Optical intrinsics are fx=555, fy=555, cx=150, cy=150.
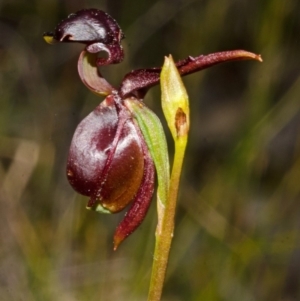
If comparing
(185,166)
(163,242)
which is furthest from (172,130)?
(185,166)

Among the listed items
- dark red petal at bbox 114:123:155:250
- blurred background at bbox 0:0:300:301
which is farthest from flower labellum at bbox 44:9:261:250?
blurred background at bbox 0:0:300:301

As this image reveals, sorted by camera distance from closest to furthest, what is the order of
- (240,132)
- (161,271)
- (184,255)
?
(161,271) < (240,132) < (184,255)

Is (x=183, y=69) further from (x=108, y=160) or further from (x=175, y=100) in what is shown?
(x=108, y=160)

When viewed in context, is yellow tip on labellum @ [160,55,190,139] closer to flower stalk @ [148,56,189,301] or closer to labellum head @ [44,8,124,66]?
flower stalk @ [148,56,189,301]

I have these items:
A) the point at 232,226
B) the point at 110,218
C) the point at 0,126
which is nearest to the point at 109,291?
the point at 110,218

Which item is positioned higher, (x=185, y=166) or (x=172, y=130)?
(x=172, y=130)

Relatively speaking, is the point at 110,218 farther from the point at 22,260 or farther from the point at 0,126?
the point at 0,126

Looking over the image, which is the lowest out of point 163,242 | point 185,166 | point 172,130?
point 185,166
